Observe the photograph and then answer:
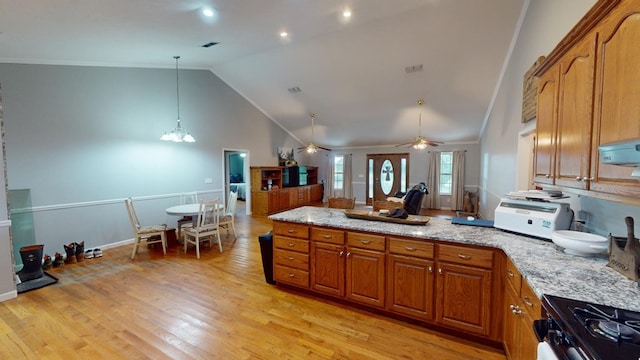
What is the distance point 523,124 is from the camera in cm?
311

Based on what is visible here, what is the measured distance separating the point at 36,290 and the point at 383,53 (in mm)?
5996

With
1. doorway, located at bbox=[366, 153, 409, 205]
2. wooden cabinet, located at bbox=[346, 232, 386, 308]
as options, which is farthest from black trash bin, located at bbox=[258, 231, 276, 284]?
doorway, located at bbox=[366, 153, 409, 205]

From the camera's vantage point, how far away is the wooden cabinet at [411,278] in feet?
7.28

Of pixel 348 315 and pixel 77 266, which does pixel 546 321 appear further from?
pixel 77 266

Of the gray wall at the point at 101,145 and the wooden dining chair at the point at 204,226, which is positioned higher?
the gray wall at the point at 101,145

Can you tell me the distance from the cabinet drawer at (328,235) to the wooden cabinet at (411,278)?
510 mm

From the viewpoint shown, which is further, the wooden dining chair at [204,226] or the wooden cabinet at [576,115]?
the wooden dining chair at [204,226]

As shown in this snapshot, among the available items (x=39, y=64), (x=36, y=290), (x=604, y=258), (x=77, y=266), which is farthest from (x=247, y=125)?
(x=604, y=258)

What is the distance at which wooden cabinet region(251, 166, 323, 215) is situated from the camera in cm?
780

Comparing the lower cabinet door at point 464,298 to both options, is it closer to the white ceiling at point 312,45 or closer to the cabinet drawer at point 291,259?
the cabinet drawer at point 291,259

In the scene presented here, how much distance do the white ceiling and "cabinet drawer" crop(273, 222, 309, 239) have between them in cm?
255

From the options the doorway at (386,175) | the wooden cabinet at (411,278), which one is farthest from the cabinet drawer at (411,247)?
the doorway at (386,175)

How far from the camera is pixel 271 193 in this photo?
311 inches

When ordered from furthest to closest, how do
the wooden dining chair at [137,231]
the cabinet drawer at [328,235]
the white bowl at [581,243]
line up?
the wooden dining chair at [137,231], the cabinet drawer at [328,235], the white bowl at [581,243]
